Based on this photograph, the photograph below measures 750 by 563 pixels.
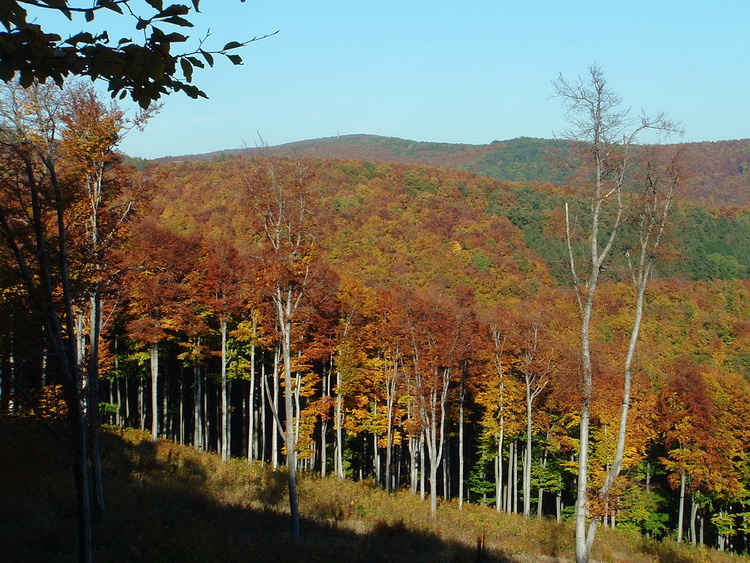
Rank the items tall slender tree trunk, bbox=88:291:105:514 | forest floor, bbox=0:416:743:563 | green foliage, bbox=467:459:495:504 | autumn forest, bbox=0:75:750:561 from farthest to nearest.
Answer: green foliage, bbox=467:459:495:504, autumn forest, bbox=0:75:750:561, forest floor, bbox=0:416:743:563, tall slender tree trunk, bbox=88:291:105:514

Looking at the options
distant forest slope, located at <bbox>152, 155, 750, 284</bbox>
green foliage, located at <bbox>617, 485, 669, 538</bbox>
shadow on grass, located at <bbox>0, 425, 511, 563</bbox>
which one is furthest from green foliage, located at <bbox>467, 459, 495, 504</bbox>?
shadow on grass, located at <bbox>0, 425, 511, 563</bbox>

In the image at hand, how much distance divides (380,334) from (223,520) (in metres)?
20.6

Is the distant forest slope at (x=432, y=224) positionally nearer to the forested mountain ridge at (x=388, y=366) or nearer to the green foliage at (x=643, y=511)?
the forested mountain ridge at (x=388, y=366)

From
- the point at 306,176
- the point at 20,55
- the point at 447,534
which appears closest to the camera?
the point at 20,55

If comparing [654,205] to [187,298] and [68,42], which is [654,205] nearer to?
[68,42]

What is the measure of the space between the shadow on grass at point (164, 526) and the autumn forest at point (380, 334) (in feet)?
3.02

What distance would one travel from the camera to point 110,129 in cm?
1530

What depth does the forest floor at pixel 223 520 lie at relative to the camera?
11250 millimetres

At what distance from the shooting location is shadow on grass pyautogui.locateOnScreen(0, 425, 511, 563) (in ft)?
36.4

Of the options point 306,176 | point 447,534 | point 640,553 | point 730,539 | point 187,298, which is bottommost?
point 730,539

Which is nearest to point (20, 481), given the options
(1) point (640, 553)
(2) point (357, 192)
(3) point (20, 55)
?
(3) point (20, 55)

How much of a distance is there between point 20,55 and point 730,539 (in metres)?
48.9

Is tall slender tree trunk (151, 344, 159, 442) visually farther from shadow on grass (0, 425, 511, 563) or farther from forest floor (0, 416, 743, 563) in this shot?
shadow on grass (0, 425, 511, 563)

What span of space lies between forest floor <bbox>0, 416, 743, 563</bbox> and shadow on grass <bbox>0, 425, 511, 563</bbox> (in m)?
0.03
